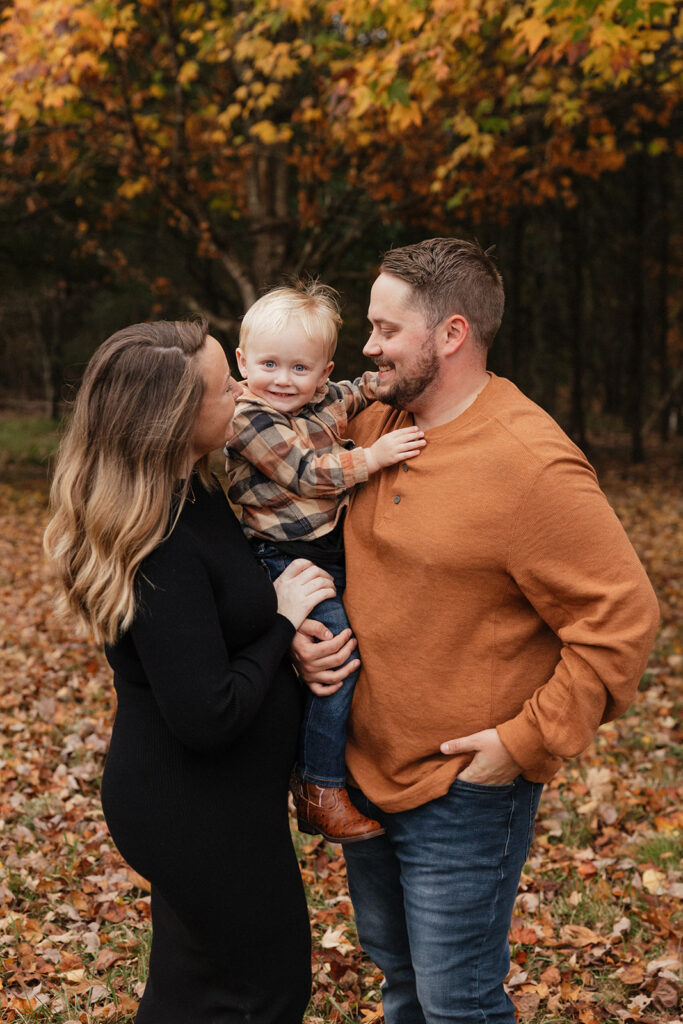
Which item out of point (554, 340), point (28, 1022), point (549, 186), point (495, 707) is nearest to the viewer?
point (495, 707)

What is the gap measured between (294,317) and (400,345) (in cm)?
38

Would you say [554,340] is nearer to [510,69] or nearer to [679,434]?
[679,434]

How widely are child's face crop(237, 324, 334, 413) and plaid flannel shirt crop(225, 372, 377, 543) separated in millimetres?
45

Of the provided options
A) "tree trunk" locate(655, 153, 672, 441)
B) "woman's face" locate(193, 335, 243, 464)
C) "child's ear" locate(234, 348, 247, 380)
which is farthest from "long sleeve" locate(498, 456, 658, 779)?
"tree trunk" locate(655, 153, 672, 441)

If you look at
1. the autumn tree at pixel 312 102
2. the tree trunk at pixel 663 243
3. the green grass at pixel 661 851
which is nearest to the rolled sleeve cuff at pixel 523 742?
the green grass at pixel 661 851

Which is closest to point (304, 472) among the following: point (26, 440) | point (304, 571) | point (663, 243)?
point (304, 571)

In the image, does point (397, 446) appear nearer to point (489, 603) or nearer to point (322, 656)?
point (489, 603)

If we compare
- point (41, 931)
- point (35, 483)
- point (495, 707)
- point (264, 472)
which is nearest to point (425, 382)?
point (264, 472)

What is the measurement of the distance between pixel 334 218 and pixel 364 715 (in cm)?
980

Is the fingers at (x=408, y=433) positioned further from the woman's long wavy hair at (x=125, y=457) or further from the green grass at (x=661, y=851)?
the green grass at (x=661, y=851)

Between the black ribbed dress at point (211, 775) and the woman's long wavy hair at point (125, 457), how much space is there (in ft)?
0.23

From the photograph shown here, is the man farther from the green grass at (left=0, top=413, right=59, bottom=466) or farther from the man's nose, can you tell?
the green grass at (left=0, top=413, right=59, bottom=466)

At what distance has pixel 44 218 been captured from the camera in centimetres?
1552

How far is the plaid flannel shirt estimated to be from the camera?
2.58m
